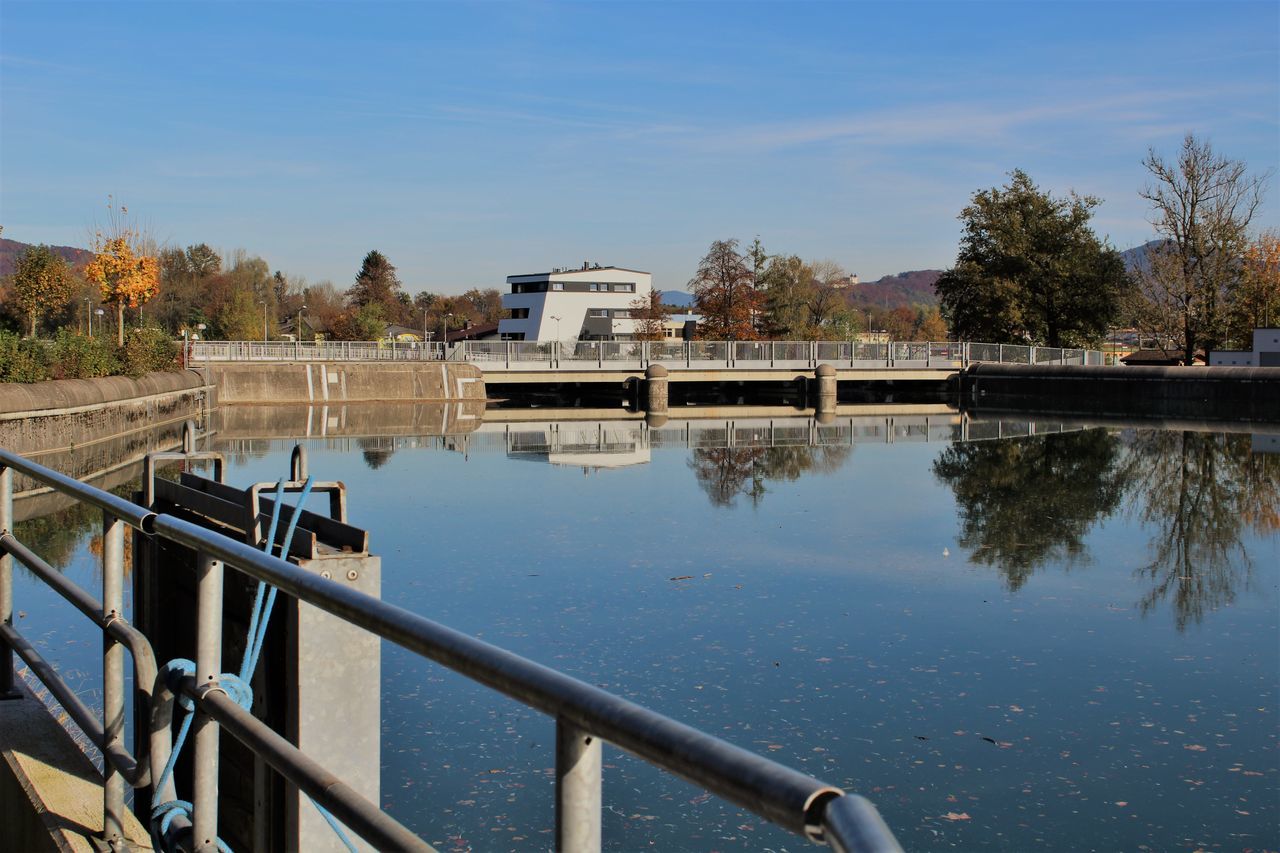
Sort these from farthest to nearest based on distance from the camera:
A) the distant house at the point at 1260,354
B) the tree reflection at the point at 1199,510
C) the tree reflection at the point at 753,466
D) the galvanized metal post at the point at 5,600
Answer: the distant house at the point at 1260,354 < the tree reflection at the point at 753,466 < the tree reflection at the point at 1199,510 < the galvanized metal post at the point at 5,600

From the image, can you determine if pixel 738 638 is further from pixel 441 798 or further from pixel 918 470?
pixel 918 470

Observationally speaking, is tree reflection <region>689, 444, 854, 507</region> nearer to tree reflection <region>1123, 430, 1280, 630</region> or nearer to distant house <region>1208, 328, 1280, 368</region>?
tree reflection <region>1123, 430, 1280, 630</region>

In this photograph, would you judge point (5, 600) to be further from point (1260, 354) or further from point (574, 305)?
point (574, 305)

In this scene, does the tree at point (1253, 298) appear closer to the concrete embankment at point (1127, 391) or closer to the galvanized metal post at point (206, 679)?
the concrete embankment at point (1127, 391)

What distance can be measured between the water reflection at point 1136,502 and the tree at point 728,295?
136 feet

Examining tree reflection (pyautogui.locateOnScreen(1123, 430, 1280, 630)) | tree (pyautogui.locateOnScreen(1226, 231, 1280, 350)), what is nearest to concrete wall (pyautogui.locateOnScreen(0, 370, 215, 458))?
tree reflection (pyautogui.locateOnScreen(1123, 430, 1280, 630))

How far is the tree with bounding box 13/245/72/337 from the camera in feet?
186

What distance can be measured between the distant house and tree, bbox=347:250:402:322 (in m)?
89.8

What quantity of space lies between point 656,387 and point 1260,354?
77.6ft

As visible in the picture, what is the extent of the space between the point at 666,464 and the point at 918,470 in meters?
5.43

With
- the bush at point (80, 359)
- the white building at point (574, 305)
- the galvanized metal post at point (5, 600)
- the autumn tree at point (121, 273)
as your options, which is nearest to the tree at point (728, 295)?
the white building at point (574, 305)

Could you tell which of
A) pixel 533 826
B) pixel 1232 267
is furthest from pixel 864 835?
pixel 1232 267

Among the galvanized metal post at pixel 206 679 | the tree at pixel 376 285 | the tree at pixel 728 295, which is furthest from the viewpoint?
the tree at pixel 376 285

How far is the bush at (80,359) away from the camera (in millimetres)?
28578
